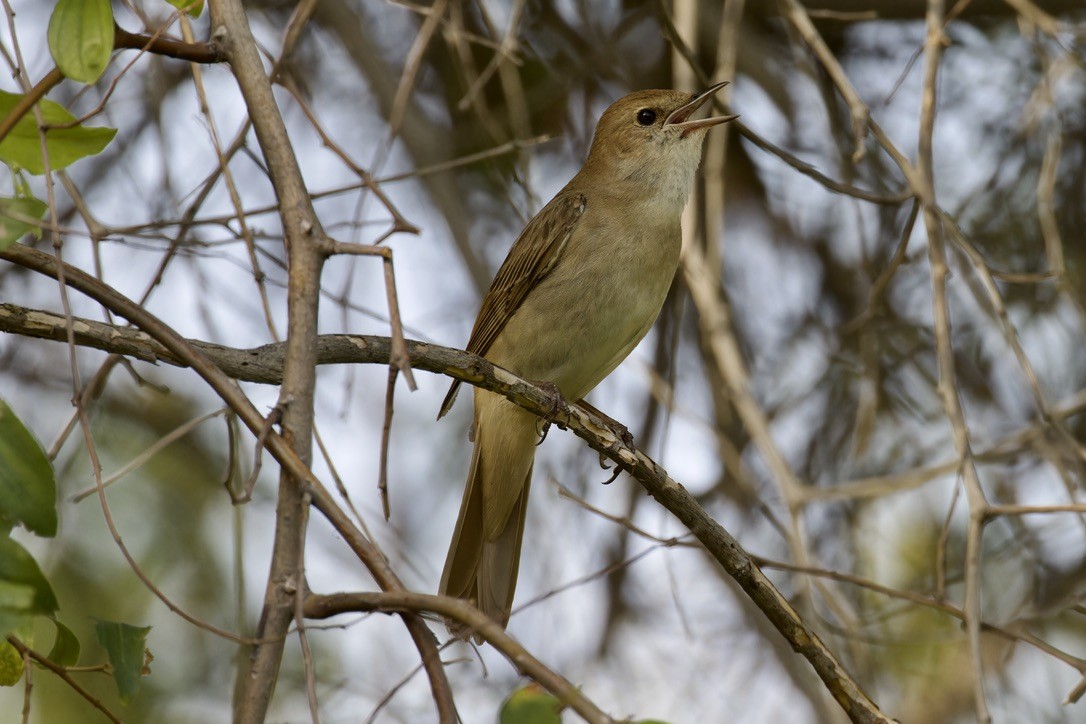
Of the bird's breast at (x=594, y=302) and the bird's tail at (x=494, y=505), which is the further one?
the bird's breast at (x=594, y=302)

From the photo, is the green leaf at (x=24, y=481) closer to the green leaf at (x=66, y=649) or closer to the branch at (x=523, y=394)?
the branch at (x=523, y=394)

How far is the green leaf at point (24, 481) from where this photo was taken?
176cm

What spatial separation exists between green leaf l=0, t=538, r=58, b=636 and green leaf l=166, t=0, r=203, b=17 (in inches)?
42.7

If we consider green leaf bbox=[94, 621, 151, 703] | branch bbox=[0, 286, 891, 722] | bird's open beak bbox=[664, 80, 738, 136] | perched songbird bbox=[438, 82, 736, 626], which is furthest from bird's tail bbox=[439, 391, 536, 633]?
green leaf bbox=[94, 621, 151, 703]

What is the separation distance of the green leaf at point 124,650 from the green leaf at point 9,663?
334 millimetres

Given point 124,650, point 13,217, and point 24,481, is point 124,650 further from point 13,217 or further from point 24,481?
point 13,217

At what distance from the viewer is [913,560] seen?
5129 mm

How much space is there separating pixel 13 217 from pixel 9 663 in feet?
3.16

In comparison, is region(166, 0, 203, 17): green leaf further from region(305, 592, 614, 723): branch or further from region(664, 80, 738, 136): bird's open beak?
region(664, 80, 738, 136): bird's open beak

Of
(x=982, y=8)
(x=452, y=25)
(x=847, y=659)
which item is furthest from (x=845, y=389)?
(x=452, y=25)

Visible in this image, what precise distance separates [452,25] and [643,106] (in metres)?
0.78

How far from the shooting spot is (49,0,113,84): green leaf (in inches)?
74.2

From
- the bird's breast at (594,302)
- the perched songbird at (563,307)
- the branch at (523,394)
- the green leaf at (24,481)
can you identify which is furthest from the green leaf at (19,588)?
the bird's breast at (594,302)

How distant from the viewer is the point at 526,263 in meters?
4.04
